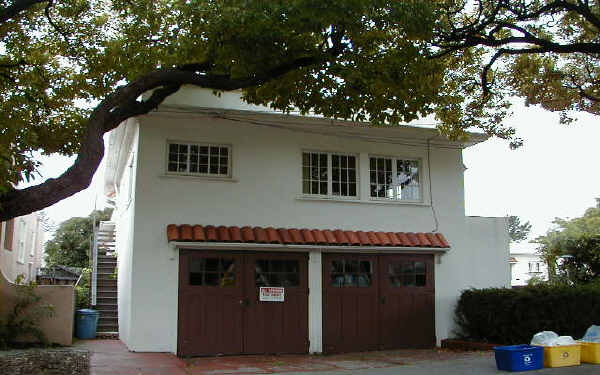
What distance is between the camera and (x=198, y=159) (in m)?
14.0

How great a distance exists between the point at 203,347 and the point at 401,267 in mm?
5196

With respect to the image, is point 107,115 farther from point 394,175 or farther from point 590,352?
point 590,352

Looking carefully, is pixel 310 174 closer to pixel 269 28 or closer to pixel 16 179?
pixel 269 28

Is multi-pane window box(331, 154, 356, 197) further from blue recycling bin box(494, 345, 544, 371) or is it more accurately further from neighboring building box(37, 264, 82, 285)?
neighboring building box(37, 264, 82, 285)

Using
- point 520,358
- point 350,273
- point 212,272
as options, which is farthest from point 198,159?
point 520,358

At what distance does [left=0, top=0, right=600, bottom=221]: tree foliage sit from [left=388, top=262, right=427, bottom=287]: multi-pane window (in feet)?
11.1

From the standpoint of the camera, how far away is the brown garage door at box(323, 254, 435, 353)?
1430 centimetres

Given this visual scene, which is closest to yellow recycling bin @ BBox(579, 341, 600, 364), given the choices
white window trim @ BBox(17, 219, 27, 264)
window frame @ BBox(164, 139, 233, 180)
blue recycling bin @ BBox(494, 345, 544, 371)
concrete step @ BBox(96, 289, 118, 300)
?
blue recycling bin @ BBox(494, 345, 544, 371)

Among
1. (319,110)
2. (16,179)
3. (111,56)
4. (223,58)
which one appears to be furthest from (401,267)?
(16,179)

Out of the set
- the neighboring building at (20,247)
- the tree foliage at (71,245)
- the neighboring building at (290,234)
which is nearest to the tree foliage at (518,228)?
the tree foliage at (71,245)

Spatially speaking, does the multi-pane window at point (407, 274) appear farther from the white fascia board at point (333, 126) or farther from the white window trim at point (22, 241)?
the white window trim at point (22, 241)

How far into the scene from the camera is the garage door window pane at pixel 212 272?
13289 mm

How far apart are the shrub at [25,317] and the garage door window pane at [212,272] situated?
333cm

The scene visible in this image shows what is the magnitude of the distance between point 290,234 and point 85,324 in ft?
18.9
